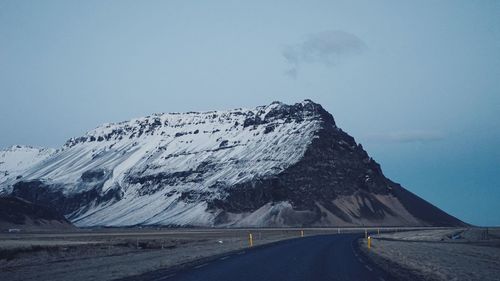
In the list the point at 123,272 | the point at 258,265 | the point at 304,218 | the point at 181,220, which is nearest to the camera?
the point at 123,272

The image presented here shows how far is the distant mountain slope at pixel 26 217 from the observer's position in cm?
14795

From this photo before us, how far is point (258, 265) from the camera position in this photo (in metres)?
29.1

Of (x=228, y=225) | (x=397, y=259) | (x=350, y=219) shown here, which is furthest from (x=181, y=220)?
(x=397, y=259)

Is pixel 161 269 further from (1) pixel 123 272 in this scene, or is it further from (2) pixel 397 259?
(2) pixel 397 259

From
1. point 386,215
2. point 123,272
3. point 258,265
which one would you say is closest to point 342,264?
point 258,265

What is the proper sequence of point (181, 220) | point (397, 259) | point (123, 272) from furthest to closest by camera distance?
point (181, 220) < point (397, 259) < point (123, 272)

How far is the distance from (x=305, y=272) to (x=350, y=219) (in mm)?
159444

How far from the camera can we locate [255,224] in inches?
7037

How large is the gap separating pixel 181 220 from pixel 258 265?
166889 millimetres

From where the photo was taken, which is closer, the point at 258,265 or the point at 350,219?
the point at 258,265

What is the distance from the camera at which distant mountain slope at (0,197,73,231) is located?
148 meters

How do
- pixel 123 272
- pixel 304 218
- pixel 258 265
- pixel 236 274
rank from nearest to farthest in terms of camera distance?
pixel 236 274
pixel 123 272
pixel 258 265
pixel 304 218

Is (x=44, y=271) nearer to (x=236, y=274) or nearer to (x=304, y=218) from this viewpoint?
(x=236, y=274)

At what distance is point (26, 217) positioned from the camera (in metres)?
156
